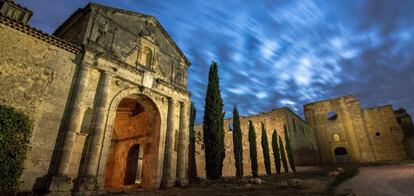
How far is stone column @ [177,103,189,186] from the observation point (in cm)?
1411

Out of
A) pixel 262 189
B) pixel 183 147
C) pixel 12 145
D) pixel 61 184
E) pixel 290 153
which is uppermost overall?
pixel 290 153

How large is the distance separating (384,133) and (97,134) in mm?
38690

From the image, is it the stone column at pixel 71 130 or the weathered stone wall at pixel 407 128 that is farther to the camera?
the weathered stone wall at pixel 407 128

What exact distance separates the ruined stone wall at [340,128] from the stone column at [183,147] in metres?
28.2

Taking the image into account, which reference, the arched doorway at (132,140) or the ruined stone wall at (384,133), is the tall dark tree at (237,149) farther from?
the ruined stone wall at (384,133)

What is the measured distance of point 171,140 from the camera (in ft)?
47.6

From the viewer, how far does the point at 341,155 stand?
109ft

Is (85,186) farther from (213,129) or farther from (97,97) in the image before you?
(213,129)

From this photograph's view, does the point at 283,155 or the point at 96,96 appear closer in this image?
the point at 96,96

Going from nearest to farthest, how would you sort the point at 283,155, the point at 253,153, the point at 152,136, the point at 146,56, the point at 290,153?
1. the point at 152,136
2. the point at 146,56
3. the point at 253,153
4. the point at 283,155
5. the point at 290,153

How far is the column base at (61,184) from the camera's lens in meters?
8.68

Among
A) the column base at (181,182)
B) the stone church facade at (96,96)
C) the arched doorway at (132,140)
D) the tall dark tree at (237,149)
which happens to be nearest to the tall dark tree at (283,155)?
the tall dark tree at (237,149)

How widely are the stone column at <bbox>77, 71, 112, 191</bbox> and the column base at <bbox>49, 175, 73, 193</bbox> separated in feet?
1.74

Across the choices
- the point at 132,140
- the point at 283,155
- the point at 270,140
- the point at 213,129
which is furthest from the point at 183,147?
the point at 270,140
